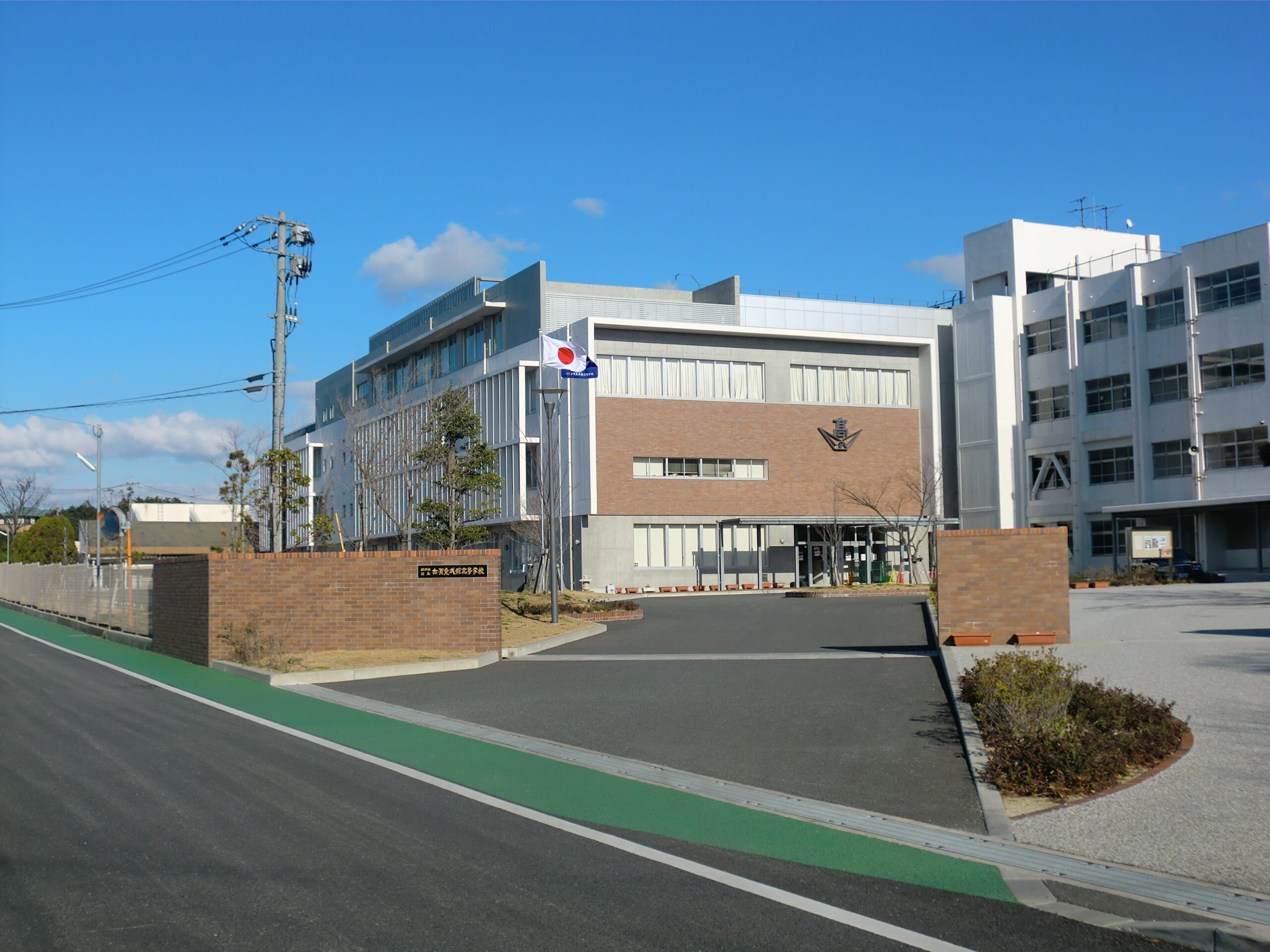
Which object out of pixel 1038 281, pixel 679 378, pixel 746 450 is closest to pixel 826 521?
pixel 746 450

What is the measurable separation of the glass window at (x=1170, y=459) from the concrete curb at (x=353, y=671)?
3981 cm

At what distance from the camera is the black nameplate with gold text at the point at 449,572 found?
20297 millimetres

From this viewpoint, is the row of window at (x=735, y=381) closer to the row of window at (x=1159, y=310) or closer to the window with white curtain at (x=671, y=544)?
the window with white curtain at (x=671, y=544)

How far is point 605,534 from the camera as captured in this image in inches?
1992

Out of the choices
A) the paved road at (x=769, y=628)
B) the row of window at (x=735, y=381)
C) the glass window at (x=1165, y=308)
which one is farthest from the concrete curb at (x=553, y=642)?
the glass window at (x=1165, y=308)

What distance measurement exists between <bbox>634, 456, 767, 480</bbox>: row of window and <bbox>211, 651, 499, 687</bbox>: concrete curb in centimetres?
3215

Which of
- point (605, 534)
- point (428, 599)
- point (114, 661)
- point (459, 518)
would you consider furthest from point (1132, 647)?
point (605, 534)

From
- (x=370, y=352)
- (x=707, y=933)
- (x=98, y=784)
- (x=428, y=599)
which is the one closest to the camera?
(x=707, y=933)

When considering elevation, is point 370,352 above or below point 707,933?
above

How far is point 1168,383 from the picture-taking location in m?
50.3

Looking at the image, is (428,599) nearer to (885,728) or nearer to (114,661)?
(114,661)

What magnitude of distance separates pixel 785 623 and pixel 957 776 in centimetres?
1777

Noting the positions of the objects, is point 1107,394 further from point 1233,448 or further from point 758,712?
point 758,712

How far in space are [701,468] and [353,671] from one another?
3641 cm
